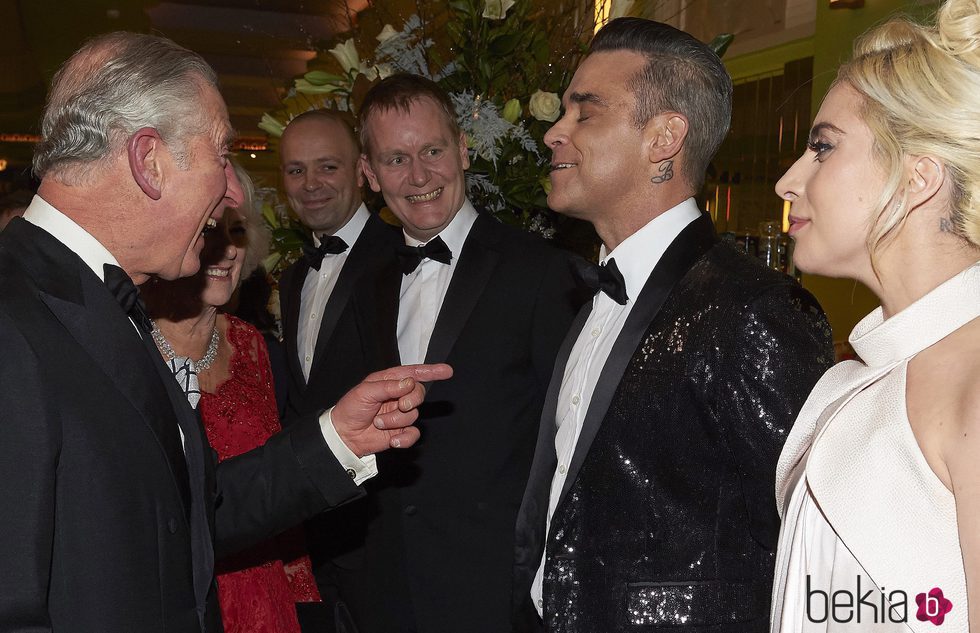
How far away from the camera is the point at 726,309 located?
160 centimetres

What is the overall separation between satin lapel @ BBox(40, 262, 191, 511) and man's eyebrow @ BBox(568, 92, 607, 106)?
3.72 ft

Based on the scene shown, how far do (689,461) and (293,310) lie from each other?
210 centimetres

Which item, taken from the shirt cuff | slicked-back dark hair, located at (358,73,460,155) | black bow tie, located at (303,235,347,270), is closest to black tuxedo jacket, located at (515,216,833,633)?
the shirt cuff

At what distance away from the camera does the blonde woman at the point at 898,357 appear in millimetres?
1055

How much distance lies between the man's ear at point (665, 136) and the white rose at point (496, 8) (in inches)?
41.9

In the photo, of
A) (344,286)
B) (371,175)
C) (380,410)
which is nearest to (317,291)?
(344,286)

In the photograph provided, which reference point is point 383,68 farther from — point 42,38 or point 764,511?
point 42,38

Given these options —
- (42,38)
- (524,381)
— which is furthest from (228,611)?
(42,38)

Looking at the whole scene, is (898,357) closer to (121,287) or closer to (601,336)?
(601,336)

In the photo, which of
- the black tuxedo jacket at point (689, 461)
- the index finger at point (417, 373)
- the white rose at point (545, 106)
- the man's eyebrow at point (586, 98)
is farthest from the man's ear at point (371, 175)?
the black tuxedo jacket at point (689, 461)

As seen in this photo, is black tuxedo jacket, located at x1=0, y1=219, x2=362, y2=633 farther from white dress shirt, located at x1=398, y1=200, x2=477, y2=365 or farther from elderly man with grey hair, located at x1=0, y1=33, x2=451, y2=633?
white dress shirt, located at x1=398, y1=200, x2=477, y2=365

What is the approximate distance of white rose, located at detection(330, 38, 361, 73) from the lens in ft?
10.7

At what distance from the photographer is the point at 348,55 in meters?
3.27

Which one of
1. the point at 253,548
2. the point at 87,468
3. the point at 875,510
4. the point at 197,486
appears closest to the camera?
the point at 875,510
